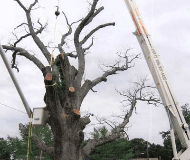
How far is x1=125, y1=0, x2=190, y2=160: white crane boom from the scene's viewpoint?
295 inches

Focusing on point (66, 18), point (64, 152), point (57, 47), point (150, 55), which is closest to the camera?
point (64, 152)

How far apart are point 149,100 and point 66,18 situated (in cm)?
565

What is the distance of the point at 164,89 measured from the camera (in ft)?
25.7

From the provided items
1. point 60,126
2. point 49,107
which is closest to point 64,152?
point 60,126

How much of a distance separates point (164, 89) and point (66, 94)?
3.46m

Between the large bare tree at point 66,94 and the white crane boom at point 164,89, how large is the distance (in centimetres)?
208

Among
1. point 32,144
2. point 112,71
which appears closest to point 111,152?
point 32,144

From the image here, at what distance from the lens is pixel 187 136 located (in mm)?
7512

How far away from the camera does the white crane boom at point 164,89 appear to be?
748cm

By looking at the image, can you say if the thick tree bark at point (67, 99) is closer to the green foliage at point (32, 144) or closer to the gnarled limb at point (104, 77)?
the gnarled limb at point (104, 77)

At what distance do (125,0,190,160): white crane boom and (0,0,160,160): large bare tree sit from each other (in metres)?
2.08

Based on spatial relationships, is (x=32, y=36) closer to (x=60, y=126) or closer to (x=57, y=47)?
(x=57, y=47)

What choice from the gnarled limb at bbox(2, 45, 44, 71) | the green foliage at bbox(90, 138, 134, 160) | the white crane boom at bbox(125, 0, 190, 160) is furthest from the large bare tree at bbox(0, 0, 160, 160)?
the green foliage at bbox(90, 138, 134, 160)

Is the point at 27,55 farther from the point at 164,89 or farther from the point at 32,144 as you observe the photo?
the point at 32,144
